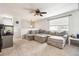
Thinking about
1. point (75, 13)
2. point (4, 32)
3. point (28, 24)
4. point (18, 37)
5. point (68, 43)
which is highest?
point (75, 13)

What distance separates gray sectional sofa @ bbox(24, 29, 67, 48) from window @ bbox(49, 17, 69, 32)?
0.24 meters

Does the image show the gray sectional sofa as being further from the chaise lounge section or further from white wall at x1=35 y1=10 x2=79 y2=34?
white wall at x1=35 y1=10 x2=79 y2=34

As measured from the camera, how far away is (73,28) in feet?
12.7

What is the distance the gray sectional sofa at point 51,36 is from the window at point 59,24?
0.24 metres

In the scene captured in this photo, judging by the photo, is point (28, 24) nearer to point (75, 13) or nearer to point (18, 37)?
point (18, 37)

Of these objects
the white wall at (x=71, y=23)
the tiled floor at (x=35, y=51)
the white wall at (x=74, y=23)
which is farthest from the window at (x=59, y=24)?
the tiled floor at (x=35, y=51)

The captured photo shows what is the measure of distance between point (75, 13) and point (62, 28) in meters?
0.99

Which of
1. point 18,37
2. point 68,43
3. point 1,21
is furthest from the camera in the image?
point 68,43

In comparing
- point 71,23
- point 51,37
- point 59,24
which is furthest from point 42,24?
point 71,23

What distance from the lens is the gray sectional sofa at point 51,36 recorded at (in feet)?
11.4

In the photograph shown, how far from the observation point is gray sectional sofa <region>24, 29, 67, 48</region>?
3.47 metres

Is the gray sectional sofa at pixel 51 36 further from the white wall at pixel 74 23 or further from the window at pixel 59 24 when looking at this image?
the white wall at pixel 74 23

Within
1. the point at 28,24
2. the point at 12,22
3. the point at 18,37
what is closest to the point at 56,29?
the point at 28,24

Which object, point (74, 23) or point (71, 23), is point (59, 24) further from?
point (74, 23)
